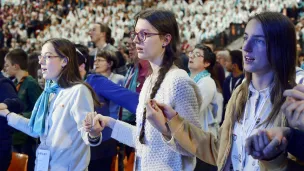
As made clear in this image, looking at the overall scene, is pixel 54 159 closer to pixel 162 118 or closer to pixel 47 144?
pixel 47 144

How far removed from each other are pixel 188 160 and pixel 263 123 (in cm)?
60

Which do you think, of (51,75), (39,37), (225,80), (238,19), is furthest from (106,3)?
(51,75)

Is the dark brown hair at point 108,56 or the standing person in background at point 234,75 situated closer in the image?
the dark brown hair at point 108,56

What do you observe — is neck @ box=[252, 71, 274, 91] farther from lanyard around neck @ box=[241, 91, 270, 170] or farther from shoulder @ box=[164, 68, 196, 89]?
shoulder @ box=[164, 68, 196, 89]

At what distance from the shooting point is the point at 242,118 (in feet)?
6.01

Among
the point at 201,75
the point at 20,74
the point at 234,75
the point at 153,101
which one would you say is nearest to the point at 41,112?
the point at 153,101

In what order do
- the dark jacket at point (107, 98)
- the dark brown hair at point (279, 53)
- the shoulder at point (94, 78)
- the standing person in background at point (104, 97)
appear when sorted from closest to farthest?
the dark brown hair at point (279, 53) < the dark jacket at point (107, 98) < the standing person in background at point (104, 97) < the shoulder at point (94, 78)

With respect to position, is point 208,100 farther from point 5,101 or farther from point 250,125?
point 250,125

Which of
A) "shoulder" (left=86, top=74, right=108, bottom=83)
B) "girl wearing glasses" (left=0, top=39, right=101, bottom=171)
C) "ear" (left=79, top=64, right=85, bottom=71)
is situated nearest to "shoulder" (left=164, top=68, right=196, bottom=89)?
"girl wearing glasses" (left=0, top=39, right=101, bottom=171)

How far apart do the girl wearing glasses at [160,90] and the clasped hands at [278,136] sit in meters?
0.70

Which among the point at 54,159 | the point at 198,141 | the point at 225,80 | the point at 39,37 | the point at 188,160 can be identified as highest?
the point at 198,141

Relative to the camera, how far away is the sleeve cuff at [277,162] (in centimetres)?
149

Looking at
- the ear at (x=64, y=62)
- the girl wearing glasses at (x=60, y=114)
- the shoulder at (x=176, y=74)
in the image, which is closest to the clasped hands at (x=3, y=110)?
the girl wearing glasses at (x=60, y=114)

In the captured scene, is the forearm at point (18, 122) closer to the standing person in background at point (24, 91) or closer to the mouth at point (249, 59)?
the standing person in background at point (24, 91)
